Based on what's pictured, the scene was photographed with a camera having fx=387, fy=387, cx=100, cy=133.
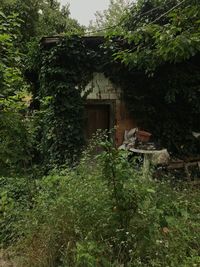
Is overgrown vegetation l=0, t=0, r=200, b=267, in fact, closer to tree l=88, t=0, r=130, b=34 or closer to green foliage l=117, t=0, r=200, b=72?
green foliage l=117, t=0, r=200, b=72

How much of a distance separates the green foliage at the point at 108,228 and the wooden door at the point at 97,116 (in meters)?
5.39

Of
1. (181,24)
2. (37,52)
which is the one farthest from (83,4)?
(181,24)

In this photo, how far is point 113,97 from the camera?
382 inches

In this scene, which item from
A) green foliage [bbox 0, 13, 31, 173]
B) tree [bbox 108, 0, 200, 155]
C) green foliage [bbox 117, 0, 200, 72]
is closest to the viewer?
green foliage [bbox 0, 13, 31, 173]

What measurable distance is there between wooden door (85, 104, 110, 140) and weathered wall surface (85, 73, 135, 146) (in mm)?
244

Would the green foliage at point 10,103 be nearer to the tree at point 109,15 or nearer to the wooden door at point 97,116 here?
the wooden door at point 97,116

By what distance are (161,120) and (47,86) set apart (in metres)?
2.95

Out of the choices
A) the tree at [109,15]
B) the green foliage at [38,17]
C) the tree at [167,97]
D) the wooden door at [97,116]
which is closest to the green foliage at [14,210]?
the wooden door at [97,116]

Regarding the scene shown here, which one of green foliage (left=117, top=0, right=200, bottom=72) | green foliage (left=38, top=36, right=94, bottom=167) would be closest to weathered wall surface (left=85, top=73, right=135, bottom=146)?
green foliage (left=38, top=36, right=94, bottom=167)

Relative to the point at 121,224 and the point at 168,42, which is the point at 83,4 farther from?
the point at 121,224

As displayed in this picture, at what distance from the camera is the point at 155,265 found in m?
3.56

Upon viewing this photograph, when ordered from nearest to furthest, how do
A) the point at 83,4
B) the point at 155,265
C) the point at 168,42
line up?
the point at 155,265, the point at 168,42, the point at 83,4

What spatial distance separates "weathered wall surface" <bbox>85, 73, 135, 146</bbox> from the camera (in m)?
9.66

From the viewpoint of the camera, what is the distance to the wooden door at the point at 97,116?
988cm
